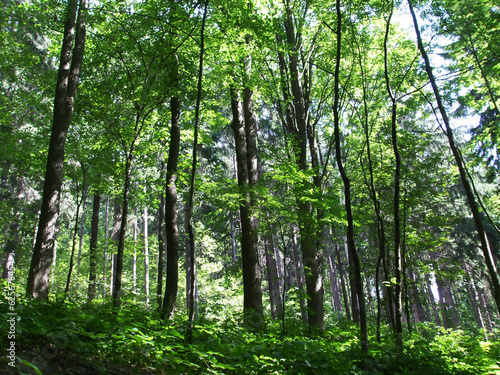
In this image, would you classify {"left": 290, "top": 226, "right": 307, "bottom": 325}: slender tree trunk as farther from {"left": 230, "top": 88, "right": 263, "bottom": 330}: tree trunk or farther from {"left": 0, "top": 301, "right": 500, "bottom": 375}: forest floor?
{"left": 0, "top": 301, "right": 500, "bottom": 375}: forest floor

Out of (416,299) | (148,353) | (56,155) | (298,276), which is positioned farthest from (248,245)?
(298,276)

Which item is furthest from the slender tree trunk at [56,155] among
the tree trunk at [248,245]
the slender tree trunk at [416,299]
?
the slender tree trunk at [416,299]

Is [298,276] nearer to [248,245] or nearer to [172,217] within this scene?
[248,245]

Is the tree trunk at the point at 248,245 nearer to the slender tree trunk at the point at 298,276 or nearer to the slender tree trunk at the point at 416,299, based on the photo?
the slender tree trunk at the point at 298,276

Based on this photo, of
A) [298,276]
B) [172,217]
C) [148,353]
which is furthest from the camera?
[298,276]

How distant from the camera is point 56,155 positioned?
20.0 feet

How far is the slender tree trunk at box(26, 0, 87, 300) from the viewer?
5484 millimetres

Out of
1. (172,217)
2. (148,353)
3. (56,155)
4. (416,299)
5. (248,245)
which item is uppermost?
(56,155)

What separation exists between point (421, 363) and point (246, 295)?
3.90 m

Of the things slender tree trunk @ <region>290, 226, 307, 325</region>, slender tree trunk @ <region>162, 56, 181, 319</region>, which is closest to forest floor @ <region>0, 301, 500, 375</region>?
slender tree trunk @ <region>290, 226, 307, 325</region>

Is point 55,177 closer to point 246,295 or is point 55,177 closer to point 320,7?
point 246,295

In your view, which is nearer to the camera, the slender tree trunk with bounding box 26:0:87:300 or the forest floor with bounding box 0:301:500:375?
the forest floor with bounding box 0:301:500:375

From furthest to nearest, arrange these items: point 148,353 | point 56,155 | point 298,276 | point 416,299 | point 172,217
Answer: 1. point 298,276
2. point 416,299
3. point 172,217
4. point 56,155
5. point 148,353

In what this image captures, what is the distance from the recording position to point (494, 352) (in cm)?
576
